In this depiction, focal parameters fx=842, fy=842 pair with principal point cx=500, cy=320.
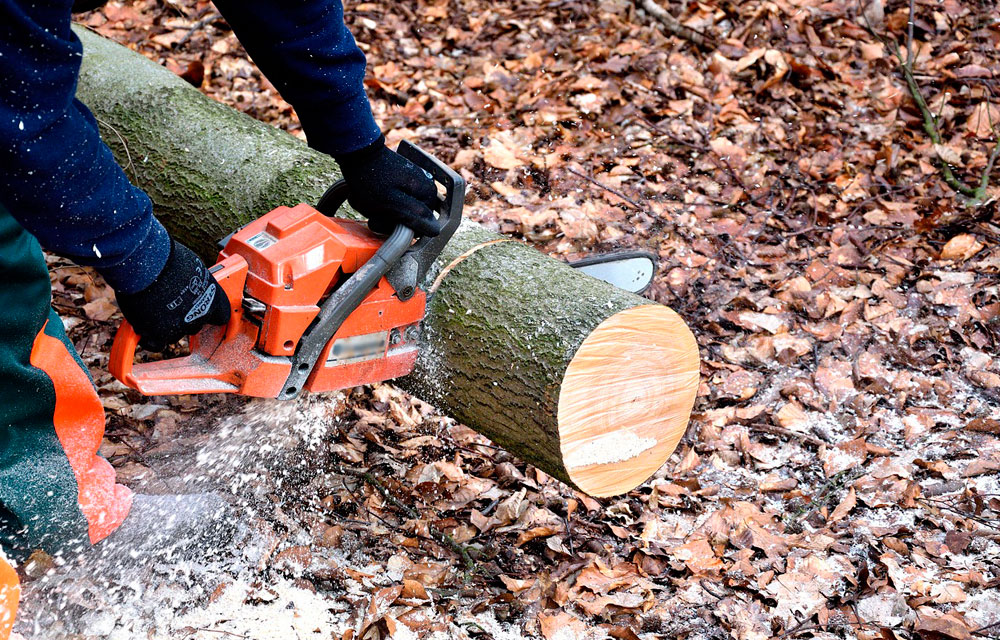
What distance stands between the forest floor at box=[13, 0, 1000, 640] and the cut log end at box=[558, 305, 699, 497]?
0.32 metres

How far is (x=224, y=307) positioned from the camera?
2299 mm

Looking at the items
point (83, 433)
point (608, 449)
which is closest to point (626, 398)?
point (608, 449)

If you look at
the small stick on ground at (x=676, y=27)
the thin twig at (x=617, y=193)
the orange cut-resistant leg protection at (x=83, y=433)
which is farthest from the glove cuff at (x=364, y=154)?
the small stick on ground at (x=676, y=27)

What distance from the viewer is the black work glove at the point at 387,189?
2.41 meters

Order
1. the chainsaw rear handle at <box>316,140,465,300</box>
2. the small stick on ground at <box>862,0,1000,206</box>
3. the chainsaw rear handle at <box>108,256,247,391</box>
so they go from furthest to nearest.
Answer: the small stick on ground at <box>862,0,1000,206</box>
the chainsaw rear handle at <box>316,140,465,300</box>
the chainsaw rear handle at <box>108,256,247,391</box>

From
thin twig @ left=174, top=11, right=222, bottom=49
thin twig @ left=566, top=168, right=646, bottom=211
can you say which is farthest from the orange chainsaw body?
thin twig @ left=174, top=11, right=222, bottom=49

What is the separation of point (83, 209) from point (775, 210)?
3.45 m

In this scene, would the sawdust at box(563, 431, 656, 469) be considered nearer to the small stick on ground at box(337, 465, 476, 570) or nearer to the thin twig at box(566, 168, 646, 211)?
the small stick on ground at box(337, 465, 476, 570)

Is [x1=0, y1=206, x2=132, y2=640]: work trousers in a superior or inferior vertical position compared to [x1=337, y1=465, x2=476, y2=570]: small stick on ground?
superior

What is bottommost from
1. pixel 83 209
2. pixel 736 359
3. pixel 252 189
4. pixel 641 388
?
pixel 736 359

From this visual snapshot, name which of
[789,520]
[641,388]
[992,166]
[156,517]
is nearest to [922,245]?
[992,166]

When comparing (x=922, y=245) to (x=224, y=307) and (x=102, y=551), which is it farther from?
(x=102, y=551)

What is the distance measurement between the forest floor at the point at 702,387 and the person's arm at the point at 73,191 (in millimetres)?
912

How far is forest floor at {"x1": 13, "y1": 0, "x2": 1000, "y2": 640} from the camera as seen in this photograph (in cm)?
258
